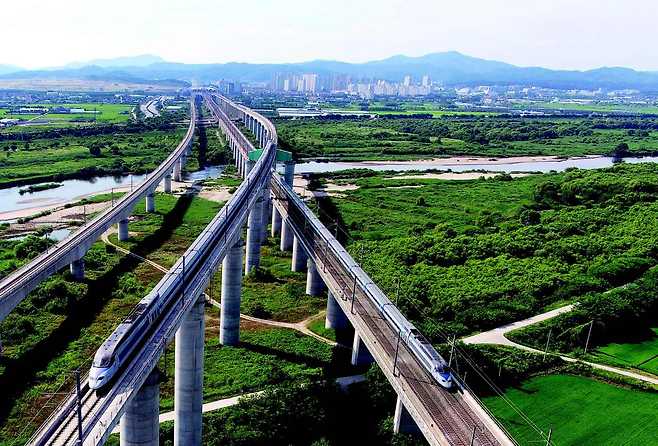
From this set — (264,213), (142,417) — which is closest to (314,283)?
(264,213)

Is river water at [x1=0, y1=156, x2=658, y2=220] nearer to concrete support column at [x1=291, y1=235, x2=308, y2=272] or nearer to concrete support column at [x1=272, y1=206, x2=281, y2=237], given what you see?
concrete support column at [x1=272, y1=206, x2=281, y2=237]

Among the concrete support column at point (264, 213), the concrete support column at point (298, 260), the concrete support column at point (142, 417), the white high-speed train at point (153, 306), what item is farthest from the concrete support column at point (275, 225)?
the concrete support column at point (142, 417)

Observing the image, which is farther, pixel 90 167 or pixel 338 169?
pixel 338 169

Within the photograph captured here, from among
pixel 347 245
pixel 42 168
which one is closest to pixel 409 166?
pixel 347 245

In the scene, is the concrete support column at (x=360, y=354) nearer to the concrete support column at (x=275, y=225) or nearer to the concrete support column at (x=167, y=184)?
the concrete support column at (x=275, y=225)

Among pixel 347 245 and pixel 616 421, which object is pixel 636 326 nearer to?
pixel 616 421

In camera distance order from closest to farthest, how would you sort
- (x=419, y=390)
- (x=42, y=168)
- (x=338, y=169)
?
(x=419, y=390) → (x=42, y=168) → (x=338, y=169)
